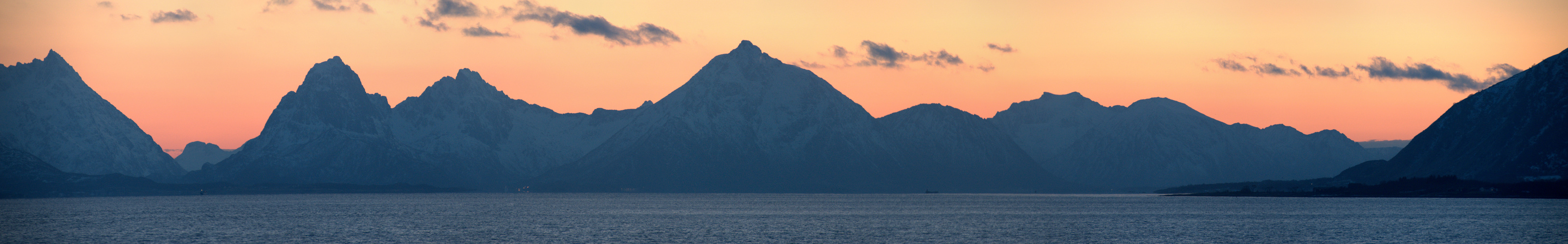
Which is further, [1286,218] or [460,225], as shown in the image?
[1286,218]

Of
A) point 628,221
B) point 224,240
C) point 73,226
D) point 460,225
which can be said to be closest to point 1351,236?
point 628,221

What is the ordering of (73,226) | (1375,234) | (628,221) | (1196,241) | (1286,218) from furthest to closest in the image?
1. (1286,218)
2. (628,221)
3. (73,226)
4. (1375,234)
5. (1196,241)

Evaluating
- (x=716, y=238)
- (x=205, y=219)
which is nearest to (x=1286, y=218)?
(x=716, y=238)

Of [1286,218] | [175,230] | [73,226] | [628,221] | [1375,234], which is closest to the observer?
[1375,234]

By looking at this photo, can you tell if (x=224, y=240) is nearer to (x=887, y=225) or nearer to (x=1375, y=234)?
(x=887, y=225)

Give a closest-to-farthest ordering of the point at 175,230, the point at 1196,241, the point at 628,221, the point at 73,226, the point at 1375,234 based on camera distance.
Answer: the point at 1196,241 < the point at 1375,234 < the point at 175,230 < the point at 73,226 < the point at 628,221

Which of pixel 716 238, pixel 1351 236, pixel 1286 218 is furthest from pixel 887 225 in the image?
pixel 1286 218

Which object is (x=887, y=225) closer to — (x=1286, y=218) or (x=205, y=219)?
(x=1286, y=218)

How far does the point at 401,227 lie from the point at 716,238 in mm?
48423

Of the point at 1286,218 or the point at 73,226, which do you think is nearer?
the point at 73,226

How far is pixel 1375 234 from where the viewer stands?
13662 centimetres

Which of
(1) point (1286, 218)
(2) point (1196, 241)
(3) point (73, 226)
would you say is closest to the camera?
(2) point (1196, 241)

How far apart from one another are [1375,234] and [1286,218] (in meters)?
52.7

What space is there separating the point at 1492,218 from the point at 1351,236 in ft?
200
